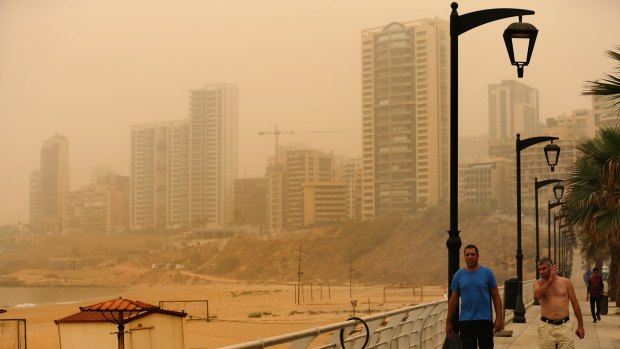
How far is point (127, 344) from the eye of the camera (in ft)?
94.8

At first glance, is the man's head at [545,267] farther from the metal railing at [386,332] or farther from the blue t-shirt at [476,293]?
the metal railing at [386,332]

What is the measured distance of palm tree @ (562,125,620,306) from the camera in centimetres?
1855

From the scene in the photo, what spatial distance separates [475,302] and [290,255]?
155 m

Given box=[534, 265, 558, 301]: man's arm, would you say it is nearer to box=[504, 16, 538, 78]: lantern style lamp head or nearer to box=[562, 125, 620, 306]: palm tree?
→ box=[504, 16, 538, 78]: lantern style lamp head

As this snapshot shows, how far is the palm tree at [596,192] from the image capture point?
18547 millimetres

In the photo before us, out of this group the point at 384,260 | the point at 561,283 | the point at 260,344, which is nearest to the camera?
the point at 260,344

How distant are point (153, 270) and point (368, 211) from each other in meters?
44.1

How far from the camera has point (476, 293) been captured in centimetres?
922

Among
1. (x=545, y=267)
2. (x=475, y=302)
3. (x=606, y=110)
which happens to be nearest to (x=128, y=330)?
(x=475, y=302)

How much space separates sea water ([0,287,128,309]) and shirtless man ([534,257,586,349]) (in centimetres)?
10977

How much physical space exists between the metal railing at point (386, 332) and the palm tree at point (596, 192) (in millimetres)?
5908

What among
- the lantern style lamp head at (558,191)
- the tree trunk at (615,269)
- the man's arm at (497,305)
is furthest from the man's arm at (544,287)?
the lantern style lamp head at (558,191)

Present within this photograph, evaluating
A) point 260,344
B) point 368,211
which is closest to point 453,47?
point 260,344

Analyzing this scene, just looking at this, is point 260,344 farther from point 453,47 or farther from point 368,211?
point 368,211
